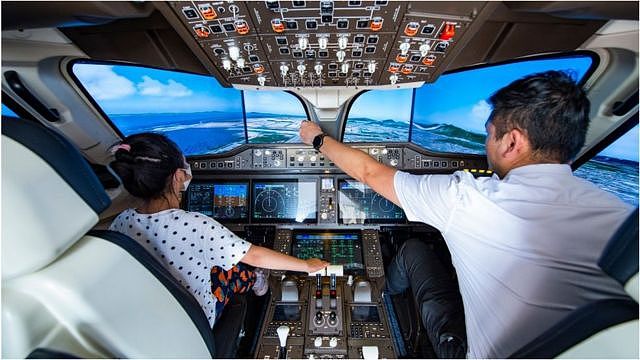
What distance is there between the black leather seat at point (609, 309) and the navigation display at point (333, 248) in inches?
62.9

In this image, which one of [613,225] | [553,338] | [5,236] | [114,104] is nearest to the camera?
[5,236]

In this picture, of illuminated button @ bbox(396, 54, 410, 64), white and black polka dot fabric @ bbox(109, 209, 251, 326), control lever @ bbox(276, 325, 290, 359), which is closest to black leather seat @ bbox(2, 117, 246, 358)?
white and black polka dot fabric @ bbox(109, 209, 251, 326)

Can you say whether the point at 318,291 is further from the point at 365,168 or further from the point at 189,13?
the point at 189,13

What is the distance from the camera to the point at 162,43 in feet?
5.57

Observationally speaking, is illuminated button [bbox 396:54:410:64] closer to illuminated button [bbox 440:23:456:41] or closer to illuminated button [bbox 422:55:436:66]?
illuminated button [bbox 422:55:436:66]

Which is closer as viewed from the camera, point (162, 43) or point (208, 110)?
point (162, 43)

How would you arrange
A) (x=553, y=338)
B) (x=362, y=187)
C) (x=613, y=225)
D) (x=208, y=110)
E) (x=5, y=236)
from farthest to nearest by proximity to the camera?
(x=208, y=110) < (x=362, y=187) < (x=613, y=225) < (x=553, y=338) < (x=5, y=236)

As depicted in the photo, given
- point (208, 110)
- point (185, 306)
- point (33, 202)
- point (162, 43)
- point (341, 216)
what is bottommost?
point (341, 216)

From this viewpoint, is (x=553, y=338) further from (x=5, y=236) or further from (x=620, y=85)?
(x=620, y=85)

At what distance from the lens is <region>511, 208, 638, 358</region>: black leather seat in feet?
1.99

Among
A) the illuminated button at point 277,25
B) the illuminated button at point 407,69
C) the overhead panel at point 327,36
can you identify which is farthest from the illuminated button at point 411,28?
the illuminated button at point 277,25

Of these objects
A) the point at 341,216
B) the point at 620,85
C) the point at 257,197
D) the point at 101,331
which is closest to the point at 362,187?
the point at 341,216

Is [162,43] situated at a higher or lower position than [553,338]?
higher

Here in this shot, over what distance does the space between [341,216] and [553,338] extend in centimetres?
196
